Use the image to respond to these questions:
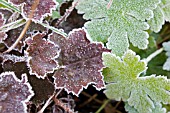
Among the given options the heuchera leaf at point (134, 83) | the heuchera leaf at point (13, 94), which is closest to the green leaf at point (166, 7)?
the heuchera leaf at point (134, 83)

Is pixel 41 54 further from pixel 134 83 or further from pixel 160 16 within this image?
pixel 160 16

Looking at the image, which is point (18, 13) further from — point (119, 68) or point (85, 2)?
point (119, 68)

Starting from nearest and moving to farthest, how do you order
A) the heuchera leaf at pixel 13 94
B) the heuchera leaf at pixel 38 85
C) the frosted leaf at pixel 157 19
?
the heuchera leaf at pixel 13 94 < the heuchera leaf at pixel 38 85 < the frosted leaf at pixel 157 19

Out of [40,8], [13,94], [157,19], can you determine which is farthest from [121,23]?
[13,94]

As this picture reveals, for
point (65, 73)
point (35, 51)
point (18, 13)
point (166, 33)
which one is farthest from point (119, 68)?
point (166, 33)

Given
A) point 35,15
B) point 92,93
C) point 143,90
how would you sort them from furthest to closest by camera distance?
point 92,93 → point 143,90 → point 35,15

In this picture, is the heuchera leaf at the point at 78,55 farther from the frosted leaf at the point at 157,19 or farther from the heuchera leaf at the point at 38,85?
the frosted leaf at the point at 157,19
